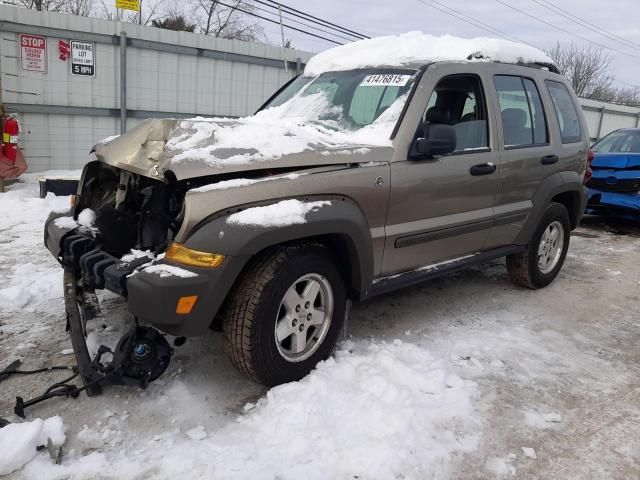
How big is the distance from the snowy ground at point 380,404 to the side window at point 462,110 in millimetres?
1399

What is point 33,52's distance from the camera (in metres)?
8.73

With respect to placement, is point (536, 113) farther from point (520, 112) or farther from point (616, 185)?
point (616, 185)

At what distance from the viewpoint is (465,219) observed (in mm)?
3961

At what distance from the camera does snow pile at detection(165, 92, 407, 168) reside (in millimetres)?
2889

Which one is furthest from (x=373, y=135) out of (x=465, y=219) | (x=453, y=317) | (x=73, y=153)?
(x=73, y=153)

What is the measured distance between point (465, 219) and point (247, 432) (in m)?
2.22

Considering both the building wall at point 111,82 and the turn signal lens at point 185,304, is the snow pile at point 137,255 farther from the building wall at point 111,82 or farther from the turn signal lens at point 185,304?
the building wall at point 111,82

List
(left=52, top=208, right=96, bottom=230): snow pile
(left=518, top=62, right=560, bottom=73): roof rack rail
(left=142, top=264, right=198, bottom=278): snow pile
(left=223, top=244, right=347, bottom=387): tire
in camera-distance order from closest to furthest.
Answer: (left=142, top=264, right=198, bottom=278): snow pile, (left=223, top=244, right=347, bottom=387): tire, (left=52, top=208, right=96, bottom=230): snow pile, (left=518, top=62, right=560, bottom=73): roof rack rail

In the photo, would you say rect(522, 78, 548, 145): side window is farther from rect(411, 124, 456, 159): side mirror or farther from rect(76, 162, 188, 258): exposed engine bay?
rect(76, 162, 188, 258): exposed engine bay

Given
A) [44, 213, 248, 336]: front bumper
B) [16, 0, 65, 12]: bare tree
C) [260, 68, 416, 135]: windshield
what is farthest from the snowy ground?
[16, 0, 65, 12]: bare tree

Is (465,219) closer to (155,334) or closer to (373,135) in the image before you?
(373,135)

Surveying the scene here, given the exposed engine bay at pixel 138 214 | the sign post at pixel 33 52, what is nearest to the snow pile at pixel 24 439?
the exposed engine bay at pixel 138 214

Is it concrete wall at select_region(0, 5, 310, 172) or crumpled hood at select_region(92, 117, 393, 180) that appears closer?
crumpled hood at select_region(92, 117, 393, 180)

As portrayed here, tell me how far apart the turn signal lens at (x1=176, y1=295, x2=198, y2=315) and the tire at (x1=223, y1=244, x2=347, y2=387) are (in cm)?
28
